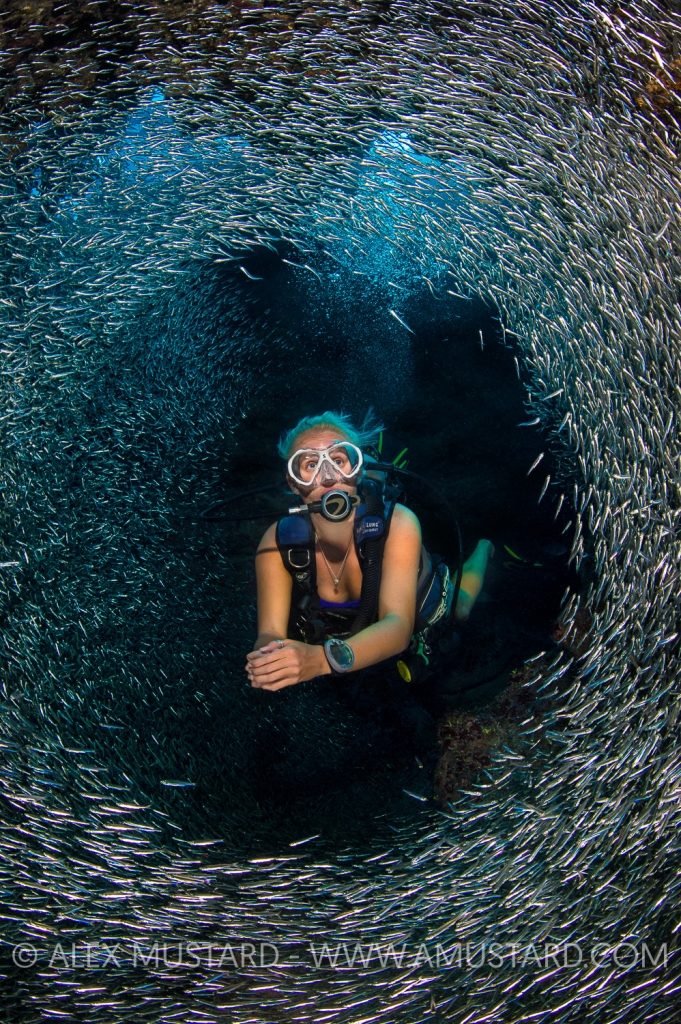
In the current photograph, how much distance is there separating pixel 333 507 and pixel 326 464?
0.96ft

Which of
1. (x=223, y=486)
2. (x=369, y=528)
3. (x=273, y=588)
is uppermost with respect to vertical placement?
(x=223, y=486)

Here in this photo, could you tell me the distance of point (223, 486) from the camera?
202 inches

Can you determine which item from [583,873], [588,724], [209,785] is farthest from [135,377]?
[583,873]

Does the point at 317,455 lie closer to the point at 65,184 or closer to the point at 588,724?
the point at 588,724

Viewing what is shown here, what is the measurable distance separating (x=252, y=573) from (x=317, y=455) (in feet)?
7.74

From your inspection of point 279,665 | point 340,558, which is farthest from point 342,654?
point 340,558

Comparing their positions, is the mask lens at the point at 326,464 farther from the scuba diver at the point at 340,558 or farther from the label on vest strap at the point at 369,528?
the label on vest strap at the point at 369,528

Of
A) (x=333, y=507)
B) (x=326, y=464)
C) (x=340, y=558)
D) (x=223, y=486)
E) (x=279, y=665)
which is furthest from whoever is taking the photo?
(x=223, y=486)

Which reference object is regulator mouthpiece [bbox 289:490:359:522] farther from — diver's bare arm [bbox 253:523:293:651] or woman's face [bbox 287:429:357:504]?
diver's bare arm [bbox 253:523:293:651]

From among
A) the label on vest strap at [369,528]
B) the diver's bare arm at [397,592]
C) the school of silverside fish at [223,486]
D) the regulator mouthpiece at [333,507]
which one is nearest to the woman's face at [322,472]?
the regulator mouthpiece at [333,507]

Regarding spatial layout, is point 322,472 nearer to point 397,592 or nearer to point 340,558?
point 340,558

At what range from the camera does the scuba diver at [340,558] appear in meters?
2.38

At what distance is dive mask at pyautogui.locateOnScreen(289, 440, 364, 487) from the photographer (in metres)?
2.58

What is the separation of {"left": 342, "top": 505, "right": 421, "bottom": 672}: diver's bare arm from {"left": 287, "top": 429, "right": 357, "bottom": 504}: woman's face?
0.32 m
